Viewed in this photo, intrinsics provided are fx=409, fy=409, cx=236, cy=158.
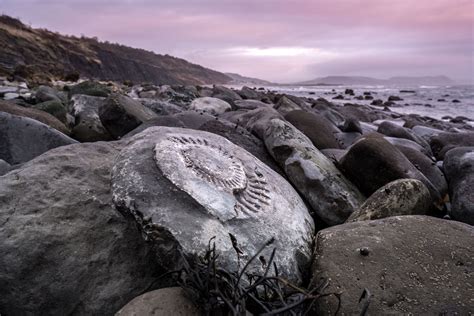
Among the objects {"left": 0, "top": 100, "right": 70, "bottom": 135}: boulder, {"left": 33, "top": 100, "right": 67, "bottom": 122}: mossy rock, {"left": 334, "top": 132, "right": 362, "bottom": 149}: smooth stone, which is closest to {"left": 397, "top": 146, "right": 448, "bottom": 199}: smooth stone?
{"left": 334, "top": 132, "right": 362, "bottom": 149}: smooth stone

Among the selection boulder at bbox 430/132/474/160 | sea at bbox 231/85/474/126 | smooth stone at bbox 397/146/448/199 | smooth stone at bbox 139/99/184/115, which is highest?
smooth stone at bbox 139/99/184/115

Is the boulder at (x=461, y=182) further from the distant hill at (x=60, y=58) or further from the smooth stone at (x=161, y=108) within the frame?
the distant hill at (x=60, y=58)

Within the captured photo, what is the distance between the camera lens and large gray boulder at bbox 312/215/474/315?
6.74 ft

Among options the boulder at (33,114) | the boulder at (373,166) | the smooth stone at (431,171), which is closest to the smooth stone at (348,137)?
the smooth stone at (431,171)

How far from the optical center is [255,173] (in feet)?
9.74

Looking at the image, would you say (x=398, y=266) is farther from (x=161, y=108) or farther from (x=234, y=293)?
(x=161, y=108)

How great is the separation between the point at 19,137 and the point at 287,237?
3.11 m

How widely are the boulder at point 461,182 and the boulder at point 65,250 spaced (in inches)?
111

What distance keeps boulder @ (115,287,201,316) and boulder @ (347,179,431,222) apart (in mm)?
1702

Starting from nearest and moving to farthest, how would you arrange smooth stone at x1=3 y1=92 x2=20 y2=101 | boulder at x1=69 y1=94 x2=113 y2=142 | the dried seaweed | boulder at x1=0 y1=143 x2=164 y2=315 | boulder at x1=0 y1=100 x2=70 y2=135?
the dried seaweed < boulder at x1=0 y1=143 x2=164 y2=315 < boulder at x1=0 y1=100 x2=70 y2=135 < boulder at x1=69 y1=94 x2=113 y2=142 < smooth stone at x1=3 y1=92 x2=20 y2=101

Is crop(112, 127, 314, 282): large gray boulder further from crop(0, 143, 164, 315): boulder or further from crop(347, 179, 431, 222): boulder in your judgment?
crop(347, 179, 431, 222): boulder

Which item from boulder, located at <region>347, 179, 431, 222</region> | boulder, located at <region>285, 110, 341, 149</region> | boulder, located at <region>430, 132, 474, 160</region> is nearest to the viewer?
boulder, located at <region>347, 179, 431, 222</region>

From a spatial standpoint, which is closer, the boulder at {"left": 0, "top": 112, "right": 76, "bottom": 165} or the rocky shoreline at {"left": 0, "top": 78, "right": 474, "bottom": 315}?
the rocky shoreline at {"left": 0, "top": 78, "right": 474, "bottom": 315}

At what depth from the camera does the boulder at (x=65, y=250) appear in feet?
7.20
